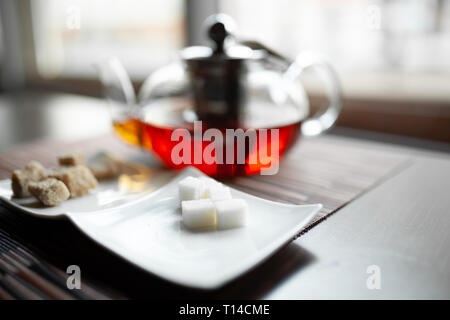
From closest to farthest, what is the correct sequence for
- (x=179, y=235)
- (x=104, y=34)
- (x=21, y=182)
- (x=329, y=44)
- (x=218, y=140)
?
(x=179, y=235) → (x=21, y=182) → (x=218, y=140) → (x=329, y=44) → (x=104, y=34)

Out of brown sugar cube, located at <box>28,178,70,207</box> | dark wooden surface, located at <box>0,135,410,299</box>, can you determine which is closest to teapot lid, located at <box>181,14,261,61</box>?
dark wooden surface, located at <box>0,135,410,299</box>

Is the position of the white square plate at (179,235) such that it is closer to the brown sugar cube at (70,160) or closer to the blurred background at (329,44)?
the brown sugar cube at (70,160)

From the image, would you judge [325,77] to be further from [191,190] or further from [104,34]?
[104,34]

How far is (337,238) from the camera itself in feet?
1.75

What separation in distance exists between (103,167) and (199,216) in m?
0.31

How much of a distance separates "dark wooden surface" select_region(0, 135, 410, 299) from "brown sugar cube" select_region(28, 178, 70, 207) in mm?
30

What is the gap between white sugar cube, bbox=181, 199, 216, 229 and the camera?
0.50 m

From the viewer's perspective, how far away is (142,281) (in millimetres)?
434

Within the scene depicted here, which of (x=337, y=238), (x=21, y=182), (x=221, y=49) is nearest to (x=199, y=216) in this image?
(x=337, y=238)

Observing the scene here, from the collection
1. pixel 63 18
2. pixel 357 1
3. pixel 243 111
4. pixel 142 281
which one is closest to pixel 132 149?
pixel 243 111

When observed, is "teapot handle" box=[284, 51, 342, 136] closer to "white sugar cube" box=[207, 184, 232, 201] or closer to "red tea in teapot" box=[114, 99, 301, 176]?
"red tea in teapot" box=[114, 99, 301, 176]

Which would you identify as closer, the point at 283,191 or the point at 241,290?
the point at 241,290
